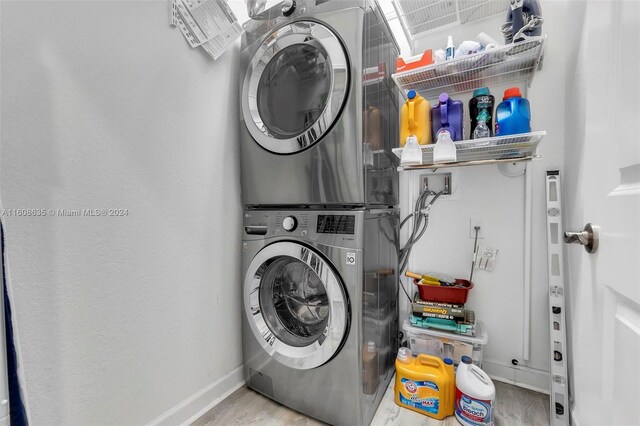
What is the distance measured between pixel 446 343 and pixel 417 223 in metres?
0.68

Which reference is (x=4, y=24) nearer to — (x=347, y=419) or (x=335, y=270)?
(x=335, y=270)

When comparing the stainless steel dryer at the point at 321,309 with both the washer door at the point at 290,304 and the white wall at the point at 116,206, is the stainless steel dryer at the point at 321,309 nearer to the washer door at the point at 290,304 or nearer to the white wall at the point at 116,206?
the washer door at the point at 290,304

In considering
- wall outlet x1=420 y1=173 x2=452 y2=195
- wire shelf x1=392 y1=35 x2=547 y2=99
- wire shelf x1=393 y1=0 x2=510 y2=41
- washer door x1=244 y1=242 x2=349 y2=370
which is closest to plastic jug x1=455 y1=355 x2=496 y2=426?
washer door x1=244 y1=242 x2=349 y2=370

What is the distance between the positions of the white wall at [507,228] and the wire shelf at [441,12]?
2.0 inches

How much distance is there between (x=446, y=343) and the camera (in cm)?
143

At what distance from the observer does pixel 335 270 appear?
1.16m

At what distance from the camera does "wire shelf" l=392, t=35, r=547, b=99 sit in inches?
46.1

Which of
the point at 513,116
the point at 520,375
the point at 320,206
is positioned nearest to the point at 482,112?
the point at 513,116

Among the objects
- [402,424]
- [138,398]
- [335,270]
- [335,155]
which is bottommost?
[402,424]

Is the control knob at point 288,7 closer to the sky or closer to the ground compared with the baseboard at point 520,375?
closer to the sky

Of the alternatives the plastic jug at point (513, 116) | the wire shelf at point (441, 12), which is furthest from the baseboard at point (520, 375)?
the wire shelf at point (441, 12)

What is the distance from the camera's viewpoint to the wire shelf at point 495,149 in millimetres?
1118

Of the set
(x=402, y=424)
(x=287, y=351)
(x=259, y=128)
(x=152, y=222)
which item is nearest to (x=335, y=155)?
(x=259, y=128)

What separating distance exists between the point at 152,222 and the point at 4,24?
0.71m
